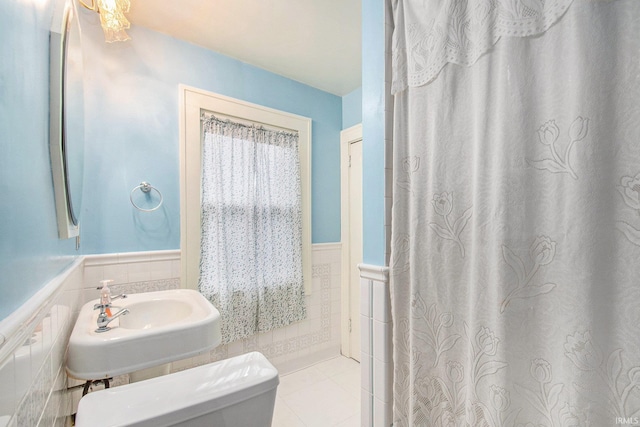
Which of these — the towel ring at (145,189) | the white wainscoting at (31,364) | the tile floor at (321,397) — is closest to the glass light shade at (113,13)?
the towel ring at (145,189)

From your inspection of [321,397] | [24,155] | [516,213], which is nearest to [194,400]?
[24,155]

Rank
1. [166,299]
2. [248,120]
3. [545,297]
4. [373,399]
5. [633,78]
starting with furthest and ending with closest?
[248,120], [166,299], [373,399], [545,297], [633,78]

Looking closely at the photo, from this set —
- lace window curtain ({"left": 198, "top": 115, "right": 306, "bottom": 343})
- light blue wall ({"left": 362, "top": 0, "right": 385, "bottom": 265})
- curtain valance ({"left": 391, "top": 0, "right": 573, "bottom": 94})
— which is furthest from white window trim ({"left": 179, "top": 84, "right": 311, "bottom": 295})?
curtain valance ({"left": 391, "top": 0, "right": 573, "bottom": 94})

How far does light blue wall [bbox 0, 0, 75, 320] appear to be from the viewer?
0.39 meters

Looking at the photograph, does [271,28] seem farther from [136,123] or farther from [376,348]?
[376,348]

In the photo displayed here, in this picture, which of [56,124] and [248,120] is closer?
[56,124]

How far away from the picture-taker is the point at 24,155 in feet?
1.56

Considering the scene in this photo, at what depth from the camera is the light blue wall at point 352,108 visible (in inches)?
93.5

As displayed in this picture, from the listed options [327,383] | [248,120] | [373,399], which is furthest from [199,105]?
[327,383]

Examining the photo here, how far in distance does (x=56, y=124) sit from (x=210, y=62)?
1503 millimetres

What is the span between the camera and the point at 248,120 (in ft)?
6.49

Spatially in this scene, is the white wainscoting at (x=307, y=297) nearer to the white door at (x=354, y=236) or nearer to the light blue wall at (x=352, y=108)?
the white door at (x=354, y=236)

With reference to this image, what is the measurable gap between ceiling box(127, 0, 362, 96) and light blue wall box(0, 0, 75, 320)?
3.49ft

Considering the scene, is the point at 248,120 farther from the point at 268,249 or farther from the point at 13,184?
the point at 13,184
